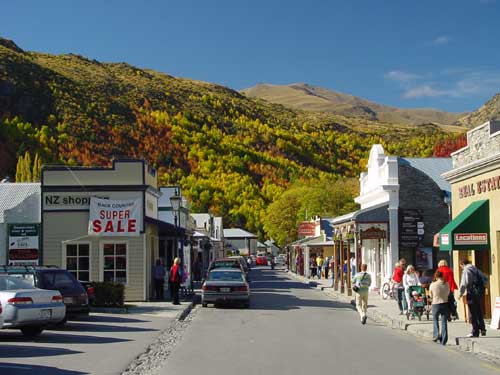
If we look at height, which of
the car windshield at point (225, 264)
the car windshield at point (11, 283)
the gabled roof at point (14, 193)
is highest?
the gabled roof at point (14, 193)

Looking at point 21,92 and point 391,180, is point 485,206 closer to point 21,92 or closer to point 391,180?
point 391,180

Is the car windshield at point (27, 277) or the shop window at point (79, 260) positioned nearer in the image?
the car windshield at point (27, 277)

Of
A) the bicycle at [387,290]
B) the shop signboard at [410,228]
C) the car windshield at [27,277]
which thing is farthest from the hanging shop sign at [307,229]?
the car windshield at [27,277]

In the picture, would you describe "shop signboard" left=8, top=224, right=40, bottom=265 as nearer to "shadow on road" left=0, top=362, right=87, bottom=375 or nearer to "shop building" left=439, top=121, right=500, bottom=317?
"shop building" left=439, top=121, right=500, bottom=317

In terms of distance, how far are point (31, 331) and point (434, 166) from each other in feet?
79.9

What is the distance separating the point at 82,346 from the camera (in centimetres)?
1564

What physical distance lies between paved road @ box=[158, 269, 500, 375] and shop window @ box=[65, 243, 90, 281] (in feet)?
23.0

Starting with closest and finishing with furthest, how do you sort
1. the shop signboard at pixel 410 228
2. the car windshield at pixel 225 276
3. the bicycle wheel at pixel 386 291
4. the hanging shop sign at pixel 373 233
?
the car windshield at pixel 225 276 → the bicycle wheel at pixel 386 291 → the hanging shop sign at pixel 373 233 → the shop signboard at pixel 410 228

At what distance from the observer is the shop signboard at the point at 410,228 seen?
33.2m

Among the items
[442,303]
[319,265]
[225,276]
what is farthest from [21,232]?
[319,265]

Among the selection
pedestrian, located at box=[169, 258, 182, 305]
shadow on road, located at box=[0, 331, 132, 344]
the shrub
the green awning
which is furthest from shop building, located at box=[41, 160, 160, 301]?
the green awning

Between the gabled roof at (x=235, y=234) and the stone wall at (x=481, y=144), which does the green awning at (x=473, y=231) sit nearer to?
the stone wall at (x=481, y=144)

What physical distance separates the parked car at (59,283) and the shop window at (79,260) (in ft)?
30.4

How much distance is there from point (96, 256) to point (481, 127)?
16001mm
